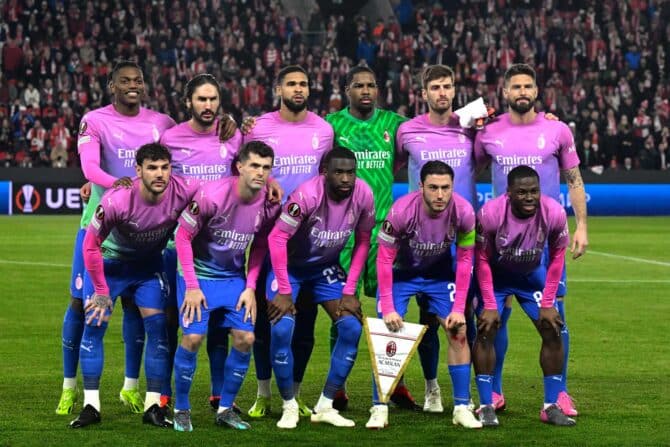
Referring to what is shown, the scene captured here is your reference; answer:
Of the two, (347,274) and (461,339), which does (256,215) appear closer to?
(347,274)

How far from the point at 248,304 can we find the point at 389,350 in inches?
40.5

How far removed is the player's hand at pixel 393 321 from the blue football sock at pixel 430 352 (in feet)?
2.65

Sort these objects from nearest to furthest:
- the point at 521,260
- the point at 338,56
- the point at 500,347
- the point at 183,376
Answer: the point at 183,376
the point at 521,260
the point at 500,347
the point at 338,56

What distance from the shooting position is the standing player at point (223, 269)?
8.60 metres

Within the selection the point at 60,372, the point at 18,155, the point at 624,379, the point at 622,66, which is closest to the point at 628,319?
the point at 624,379

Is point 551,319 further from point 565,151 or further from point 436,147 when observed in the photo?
point 436,147

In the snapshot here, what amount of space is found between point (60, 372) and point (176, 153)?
8.66 feet

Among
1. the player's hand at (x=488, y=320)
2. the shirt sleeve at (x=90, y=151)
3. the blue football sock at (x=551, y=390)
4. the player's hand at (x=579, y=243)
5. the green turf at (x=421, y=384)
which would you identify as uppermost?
the shirt sleeve at (x=90, y=151)

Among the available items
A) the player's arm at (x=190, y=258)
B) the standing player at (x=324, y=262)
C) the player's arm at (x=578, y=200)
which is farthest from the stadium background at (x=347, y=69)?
the player's arm at (x=190, y=258)

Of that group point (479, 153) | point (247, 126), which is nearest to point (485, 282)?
point (479, 153)

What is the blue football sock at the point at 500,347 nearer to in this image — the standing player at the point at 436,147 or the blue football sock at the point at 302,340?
the standing player at the point at 436,147

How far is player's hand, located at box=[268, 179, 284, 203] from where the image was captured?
892 cm

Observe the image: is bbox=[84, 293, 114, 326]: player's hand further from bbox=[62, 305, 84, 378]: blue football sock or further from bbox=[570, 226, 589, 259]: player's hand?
bbox=[570, 226, 589, 259]: player's hand

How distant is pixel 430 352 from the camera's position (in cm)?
971
